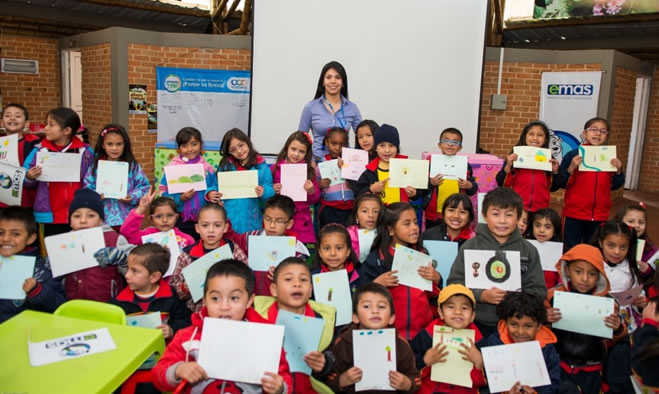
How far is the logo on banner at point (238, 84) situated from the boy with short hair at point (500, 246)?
5.89 m

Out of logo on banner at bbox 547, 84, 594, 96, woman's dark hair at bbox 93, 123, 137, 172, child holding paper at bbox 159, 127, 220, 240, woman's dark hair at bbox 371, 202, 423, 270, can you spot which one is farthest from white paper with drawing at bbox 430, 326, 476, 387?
logo on banner at bbox 547, 84, 594, 96

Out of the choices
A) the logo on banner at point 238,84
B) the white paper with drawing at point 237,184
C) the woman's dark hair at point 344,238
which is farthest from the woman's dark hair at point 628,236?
the logo on banner at point 238,84

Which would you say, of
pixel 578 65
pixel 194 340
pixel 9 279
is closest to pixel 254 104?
pixel 9 279

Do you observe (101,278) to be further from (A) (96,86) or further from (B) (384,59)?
(A) (96,86)

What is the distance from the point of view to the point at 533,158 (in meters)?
4.30

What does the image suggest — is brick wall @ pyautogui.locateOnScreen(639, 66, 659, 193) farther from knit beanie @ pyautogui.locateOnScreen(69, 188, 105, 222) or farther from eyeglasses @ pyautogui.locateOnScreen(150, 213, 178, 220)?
knit beanie @ pyautogui.locateOnScreen(69, 188, 105, 222)

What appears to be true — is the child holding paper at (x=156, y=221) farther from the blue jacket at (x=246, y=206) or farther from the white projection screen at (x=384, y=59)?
the white projection screen at (x=384, y=59)

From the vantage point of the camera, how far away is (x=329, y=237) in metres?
3.20

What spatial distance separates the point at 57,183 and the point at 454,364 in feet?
10.9

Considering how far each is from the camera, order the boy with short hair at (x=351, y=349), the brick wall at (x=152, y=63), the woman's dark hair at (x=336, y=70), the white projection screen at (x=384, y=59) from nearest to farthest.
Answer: the boy with short hair at (x=351, y=349) → the woman's dark hair at (x=336, y=70) → the white projection screen at (x=384, y=59) → the brick wall at (x=152, y=63)

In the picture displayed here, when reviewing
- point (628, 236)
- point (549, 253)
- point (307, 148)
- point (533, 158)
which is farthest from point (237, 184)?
point (628, 236)

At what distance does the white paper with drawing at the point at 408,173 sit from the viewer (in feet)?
13.5

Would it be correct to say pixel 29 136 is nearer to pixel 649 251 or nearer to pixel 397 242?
pixel 397 242

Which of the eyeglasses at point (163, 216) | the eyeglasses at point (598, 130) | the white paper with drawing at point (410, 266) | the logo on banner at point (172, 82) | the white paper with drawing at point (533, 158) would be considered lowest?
the white paper with drawing at point (410, 266)
